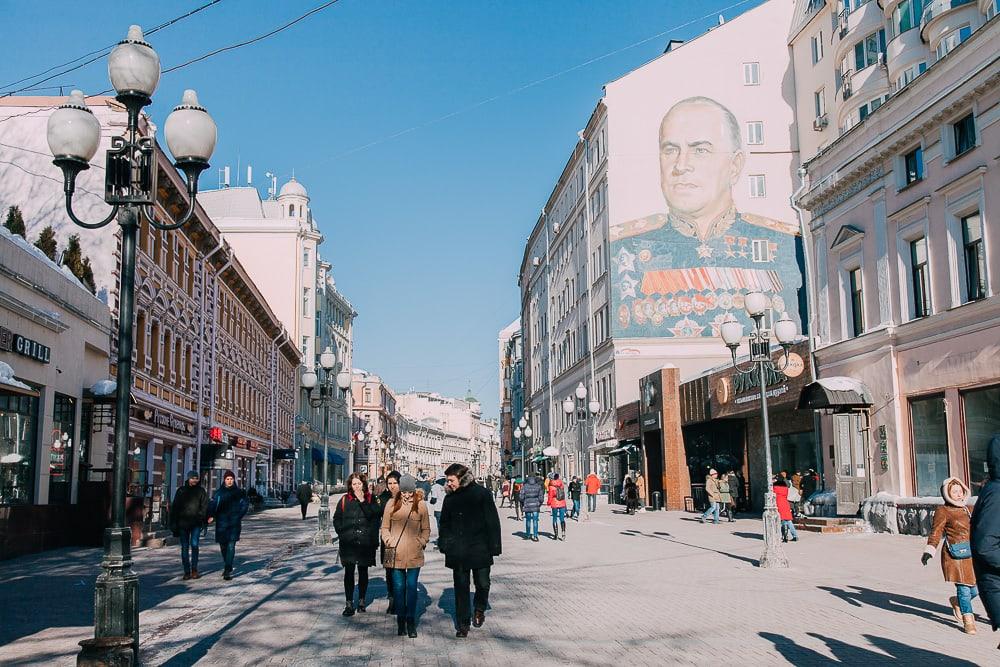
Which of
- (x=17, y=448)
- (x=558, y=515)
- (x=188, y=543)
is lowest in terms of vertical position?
(x=558, y=515)

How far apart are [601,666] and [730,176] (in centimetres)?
4064

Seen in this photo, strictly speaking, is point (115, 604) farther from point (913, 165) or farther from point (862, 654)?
point (913, 165)

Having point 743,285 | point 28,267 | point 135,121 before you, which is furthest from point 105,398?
point 743,285

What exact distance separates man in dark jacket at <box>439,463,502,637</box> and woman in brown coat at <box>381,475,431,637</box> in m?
0.28

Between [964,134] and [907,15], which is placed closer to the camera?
[964,134]

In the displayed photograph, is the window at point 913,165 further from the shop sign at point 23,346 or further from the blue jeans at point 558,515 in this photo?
the shop sign at point 23,346

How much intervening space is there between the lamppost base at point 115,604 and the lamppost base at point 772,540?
11394 millimetres

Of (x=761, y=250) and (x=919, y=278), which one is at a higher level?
(x=761, y=250)

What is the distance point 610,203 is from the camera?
4650 cm

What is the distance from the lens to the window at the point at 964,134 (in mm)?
19656

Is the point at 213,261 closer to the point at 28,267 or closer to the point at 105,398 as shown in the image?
the point at 105,398

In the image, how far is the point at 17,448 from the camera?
1942cm

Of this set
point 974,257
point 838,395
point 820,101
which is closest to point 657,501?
point 838,395

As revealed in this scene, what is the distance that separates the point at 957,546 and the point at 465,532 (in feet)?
16.3
